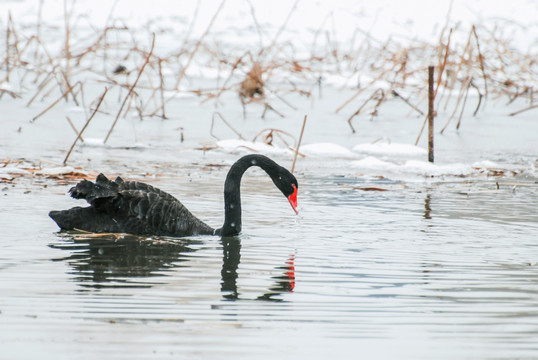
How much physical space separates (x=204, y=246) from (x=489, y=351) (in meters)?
2.39

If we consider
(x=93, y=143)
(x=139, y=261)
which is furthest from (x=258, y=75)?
(x=139, y=261)

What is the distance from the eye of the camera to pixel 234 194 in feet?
18.3

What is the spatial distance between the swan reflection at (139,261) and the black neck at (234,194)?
0.27ft

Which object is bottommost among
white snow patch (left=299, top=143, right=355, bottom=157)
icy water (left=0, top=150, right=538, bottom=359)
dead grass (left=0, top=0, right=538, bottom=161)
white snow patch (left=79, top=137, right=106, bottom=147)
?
icy water (left=0, top=150, right=538, bottom=359)

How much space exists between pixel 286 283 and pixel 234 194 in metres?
1.63

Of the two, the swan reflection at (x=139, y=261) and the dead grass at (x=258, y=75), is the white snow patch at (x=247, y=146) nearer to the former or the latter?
the dead grass at (x=258, y=75)

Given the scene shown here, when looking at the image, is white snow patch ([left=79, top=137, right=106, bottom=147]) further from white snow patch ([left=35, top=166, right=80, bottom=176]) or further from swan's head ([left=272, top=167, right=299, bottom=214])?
swan's head ([left=272, top=167, right=299, bottom=214])

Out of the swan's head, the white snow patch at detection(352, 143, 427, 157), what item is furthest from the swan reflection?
the white snow patch at detection(352, 143, 427, 157)

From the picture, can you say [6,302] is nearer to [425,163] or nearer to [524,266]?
[524,266]

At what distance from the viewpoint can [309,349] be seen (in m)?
2.99

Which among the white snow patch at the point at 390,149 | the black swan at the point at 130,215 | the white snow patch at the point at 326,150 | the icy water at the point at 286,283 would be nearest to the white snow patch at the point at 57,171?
the icy water at the point at 286,283

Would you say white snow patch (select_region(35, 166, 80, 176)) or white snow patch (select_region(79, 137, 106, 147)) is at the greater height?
white snow patch (select_region(79, 137, 106, 147))

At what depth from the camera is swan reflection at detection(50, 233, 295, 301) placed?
13.0 ft

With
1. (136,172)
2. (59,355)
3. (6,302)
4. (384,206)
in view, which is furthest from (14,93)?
(59,355)
